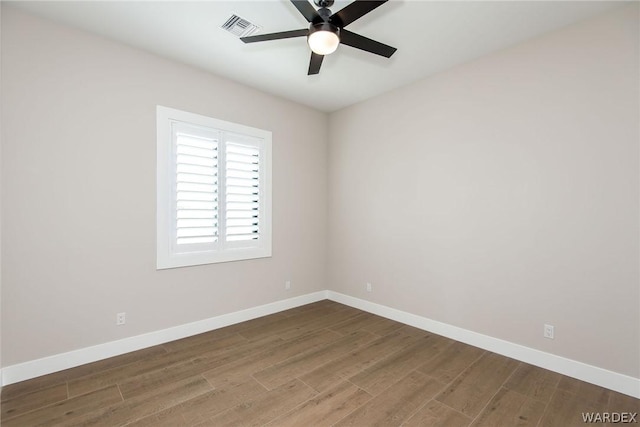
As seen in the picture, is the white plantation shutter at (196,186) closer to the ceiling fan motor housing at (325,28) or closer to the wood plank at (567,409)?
the ceiling fan motor housing at (325,28)

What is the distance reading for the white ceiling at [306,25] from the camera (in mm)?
2402

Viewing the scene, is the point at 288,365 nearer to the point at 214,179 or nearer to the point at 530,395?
the point at 530,395

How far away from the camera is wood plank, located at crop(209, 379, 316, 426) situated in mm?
2010

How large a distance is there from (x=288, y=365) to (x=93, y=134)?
2.84 m

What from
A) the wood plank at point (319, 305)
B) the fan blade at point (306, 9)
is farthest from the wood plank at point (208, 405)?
the fan blade at point (306, 9)

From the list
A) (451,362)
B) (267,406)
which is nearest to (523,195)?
(451,362)

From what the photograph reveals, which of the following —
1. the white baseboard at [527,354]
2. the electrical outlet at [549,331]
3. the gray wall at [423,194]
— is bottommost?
the white baseboard at [527,354]

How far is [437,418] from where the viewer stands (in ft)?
6.75

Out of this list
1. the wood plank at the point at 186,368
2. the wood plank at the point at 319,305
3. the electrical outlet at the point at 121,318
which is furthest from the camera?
the wood plank at the point at 319,305

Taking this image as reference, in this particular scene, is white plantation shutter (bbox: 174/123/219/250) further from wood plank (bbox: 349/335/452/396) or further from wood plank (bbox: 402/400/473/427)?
wood plank (bbox: 402/400/473/427)

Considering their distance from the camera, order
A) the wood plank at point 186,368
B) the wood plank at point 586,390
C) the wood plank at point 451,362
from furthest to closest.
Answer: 1. the wood plank at point 451,362
2. the wood plank at point 186,368
3. the wood plank at point 586,390

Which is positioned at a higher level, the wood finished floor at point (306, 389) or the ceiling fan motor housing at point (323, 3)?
the ceiling fan motor housing at point (323, 3)

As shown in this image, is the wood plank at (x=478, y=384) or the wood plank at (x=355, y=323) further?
the wood plank at (x=355, y=323)

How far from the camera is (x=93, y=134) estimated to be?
2789 mm
